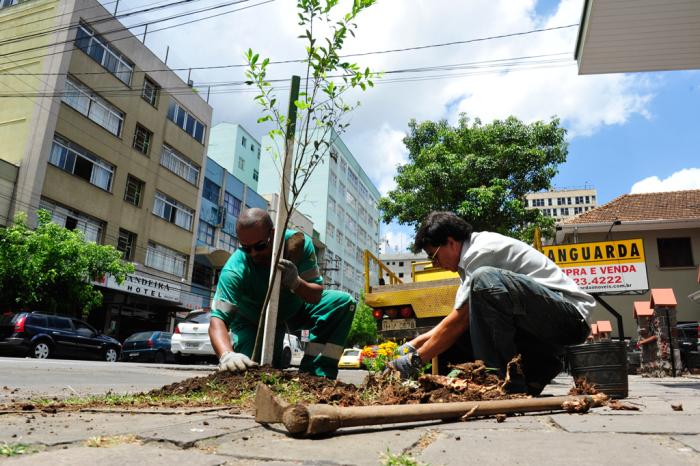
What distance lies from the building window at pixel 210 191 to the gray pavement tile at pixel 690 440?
30304 mm

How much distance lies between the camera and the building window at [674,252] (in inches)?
823

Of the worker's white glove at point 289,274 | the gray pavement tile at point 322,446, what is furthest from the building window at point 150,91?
the gray pavement tile at point 322,446

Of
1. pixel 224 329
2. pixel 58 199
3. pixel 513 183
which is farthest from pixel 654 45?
pixel 58 199

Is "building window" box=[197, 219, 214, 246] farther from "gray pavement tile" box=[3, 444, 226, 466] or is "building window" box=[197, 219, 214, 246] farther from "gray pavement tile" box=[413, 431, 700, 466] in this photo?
"gray pavement tile" box=[413, 431, 700, 466]

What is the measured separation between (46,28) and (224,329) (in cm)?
2245

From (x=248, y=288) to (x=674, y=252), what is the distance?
22227mm

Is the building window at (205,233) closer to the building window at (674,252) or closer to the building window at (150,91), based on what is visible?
the building window at (150,91)

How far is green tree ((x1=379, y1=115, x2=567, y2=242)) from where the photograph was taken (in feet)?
58.0

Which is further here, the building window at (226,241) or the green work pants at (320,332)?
the building window at (226,241)

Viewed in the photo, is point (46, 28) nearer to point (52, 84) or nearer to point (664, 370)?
point (52, 84)

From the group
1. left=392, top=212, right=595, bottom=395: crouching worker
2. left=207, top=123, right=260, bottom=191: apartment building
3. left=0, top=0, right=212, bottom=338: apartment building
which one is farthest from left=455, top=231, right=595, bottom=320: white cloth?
left=207, top=123, right=260, bottom=191: apartment building

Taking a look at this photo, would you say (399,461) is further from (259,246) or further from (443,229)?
(259,246)

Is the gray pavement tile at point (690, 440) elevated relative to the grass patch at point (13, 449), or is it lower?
elevated

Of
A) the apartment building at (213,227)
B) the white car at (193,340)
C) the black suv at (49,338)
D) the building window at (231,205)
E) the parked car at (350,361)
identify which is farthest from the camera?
the building window at (231,205)
